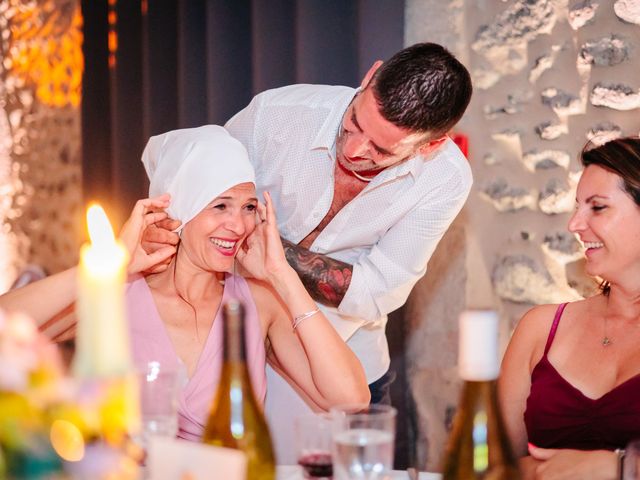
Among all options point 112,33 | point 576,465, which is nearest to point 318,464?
point 576,465

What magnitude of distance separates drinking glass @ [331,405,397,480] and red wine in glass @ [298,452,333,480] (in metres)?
0.06

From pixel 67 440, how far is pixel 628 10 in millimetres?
A: 2451

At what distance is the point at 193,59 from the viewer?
3.81 metres

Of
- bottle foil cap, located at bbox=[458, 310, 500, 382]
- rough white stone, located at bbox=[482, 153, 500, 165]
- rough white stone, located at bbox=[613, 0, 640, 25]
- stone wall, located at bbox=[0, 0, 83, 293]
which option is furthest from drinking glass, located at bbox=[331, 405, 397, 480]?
stone wall, located at bbox=[0, 0, 83, 293]

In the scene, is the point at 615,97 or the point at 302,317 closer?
the point at 302,317

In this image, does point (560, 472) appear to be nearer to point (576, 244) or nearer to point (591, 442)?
point (591, 442)

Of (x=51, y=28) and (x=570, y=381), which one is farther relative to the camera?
(x=51, y=28)

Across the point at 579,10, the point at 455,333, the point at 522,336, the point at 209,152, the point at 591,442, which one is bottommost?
the point at 455,333

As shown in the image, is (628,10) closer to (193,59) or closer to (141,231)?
(141,231)

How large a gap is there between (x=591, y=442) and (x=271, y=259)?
2.82 ft

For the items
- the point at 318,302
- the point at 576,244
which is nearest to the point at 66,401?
the point at 318,302

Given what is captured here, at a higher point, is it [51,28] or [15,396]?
[15,396]

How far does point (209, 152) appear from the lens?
88.7 inches

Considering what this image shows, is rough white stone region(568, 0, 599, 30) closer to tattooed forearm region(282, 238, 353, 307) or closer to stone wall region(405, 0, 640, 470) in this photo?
stone wall region(405, 0, 640, 470)
